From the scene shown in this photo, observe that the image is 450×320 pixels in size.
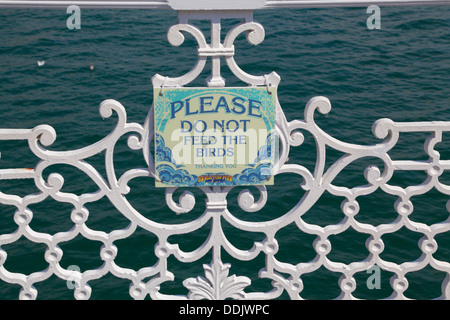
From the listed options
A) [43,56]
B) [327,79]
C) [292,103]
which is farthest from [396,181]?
[43,56]

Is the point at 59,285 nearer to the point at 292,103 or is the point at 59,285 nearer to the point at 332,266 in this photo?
the point at 332,266

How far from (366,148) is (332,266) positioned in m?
0.71

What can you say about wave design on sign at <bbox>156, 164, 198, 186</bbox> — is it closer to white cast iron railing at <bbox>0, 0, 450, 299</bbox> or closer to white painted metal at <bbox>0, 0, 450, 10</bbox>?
white cast iron railing at <bbox>0, 0, 450, 299</bbox>

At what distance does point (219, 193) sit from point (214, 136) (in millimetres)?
339

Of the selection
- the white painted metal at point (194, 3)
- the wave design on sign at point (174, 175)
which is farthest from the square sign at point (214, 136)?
the white painted metal at point (194, 3)

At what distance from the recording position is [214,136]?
10.5 feet

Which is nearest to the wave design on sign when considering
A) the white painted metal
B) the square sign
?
the square sign

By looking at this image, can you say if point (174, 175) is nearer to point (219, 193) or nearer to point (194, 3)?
point (219, 193)

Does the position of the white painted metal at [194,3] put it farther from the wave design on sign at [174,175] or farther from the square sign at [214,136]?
the wave design on sign at [174,175]

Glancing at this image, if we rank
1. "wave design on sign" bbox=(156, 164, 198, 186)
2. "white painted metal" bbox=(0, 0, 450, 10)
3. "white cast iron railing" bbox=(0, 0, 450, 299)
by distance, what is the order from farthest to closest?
1. "wave design on sign" bbox=(156, 164, 198, 186)
2. "white cast iron railing" bbox=(0, 0, 450, 299)
3. "white painted metal" bbox=(0, 0, 450, 10)

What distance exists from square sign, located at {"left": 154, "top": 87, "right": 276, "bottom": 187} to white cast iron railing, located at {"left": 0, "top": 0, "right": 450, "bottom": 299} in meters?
0.05

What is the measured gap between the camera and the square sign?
10.2 feet

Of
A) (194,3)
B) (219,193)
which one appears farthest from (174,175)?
(194,3)
